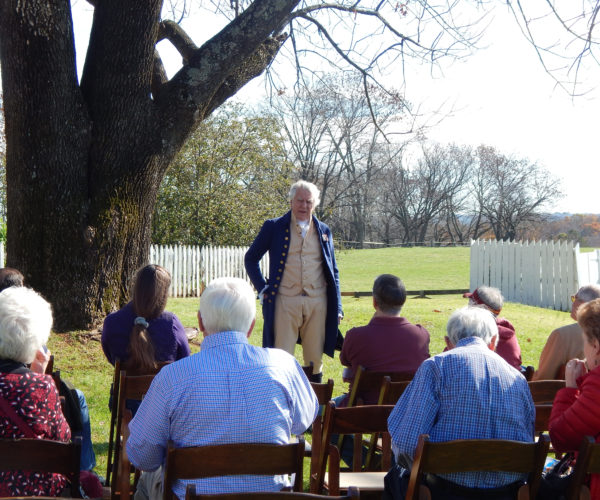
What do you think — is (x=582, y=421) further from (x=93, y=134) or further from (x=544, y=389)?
(x=93, y=134)

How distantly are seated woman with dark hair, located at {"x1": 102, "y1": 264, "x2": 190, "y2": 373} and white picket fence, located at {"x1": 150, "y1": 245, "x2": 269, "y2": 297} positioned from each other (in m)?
14.1

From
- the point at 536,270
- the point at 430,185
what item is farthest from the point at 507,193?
the point at 536,270

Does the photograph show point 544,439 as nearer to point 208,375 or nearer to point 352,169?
point 208,375

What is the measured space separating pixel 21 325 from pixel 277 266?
3.51 metres

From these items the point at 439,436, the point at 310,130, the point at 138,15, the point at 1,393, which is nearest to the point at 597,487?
the point at 439,436

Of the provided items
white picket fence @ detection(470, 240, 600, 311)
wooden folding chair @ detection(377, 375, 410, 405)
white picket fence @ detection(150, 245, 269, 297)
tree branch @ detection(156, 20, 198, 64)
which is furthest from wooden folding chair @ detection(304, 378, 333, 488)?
white picket fence @ detection(150, 245, 269, 297)

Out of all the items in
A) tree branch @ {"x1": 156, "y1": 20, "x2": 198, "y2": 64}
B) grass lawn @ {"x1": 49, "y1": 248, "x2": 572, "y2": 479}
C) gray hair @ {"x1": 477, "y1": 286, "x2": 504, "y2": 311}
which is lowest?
grass lawn @ {"x1": 49, "y1": 248, "x2": 572, "y2": 479}

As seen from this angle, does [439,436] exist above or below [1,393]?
below

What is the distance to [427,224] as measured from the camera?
50062mm

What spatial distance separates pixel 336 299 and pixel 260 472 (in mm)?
3918

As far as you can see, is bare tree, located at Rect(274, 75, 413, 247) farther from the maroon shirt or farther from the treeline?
the maroon shirt

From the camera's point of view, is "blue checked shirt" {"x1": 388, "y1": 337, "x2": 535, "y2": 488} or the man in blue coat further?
the man in blue coat

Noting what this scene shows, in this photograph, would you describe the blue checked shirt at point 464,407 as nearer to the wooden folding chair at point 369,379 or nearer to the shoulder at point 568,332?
the wooden folding chair at point 369,379

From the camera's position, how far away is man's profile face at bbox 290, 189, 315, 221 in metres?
6.10
